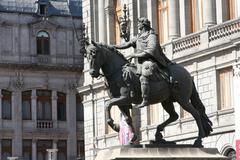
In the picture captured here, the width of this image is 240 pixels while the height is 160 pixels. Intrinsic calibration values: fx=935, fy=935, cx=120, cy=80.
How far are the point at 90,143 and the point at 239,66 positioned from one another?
16.4 metres

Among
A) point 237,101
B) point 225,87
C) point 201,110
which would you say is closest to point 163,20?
point 225,87

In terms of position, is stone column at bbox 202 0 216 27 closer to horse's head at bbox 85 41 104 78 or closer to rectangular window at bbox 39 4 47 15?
horse's head at bbox 85 41 104 78

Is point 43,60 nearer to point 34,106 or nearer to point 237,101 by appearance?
point 34,106

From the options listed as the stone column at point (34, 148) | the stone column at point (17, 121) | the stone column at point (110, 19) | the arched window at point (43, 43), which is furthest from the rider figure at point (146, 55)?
the arched window at point (43, 43)

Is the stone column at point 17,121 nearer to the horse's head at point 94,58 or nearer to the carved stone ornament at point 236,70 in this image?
the carved stone ornament at point 236,70

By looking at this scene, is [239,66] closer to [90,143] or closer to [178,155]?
[90,143]

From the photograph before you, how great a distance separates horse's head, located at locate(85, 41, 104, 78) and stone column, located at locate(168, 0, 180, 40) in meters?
27.1

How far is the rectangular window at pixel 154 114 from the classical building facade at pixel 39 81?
2376cm

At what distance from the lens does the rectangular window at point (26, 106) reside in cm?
7238

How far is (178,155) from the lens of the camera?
19375 millimetres

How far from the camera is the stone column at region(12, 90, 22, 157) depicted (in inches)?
2805

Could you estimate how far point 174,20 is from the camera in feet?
155

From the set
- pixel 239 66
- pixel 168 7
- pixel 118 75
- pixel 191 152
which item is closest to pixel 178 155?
pixel 191 152

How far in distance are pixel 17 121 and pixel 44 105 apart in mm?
2672
